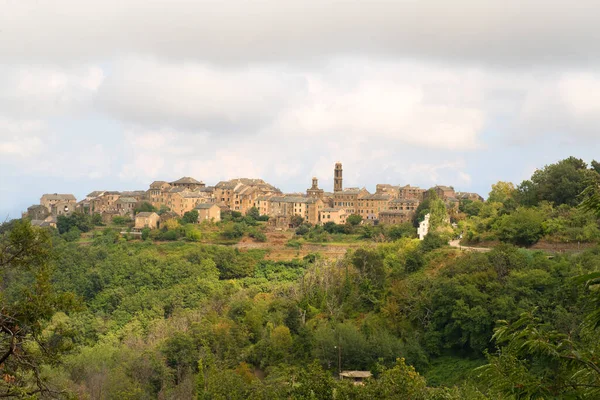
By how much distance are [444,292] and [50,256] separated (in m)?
17.9

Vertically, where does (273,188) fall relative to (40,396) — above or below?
above

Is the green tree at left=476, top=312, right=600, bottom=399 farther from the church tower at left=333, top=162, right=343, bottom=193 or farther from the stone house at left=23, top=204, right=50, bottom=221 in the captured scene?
the stone house at left=23, top=204, right=50, bottom=221

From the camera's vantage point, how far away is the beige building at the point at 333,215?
5841 cm

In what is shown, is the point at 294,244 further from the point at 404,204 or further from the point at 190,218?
the point at 404,204

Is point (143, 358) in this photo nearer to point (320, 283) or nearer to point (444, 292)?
point (320, 283)

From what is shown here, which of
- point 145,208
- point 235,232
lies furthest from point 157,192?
point 235,232

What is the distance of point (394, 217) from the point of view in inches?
2196

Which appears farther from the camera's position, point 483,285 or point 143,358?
point 143,358

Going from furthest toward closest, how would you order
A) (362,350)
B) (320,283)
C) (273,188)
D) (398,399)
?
(273,188)
(320,283)
(362,350)
(398,399)

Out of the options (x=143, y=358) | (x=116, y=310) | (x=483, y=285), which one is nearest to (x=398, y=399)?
(x=483, y=285)

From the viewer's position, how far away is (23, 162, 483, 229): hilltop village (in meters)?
59.4

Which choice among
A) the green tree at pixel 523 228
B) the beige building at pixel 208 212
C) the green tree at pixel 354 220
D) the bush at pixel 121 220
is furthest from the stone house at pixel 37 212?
the green tree at pixel 523 228

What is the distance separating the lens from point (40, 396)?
9031 mm

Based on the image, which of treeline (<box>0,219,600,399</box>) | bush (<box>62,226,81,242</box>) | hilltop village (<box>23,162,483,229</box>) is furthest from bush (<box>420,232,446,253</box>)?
bush (<box>62,226,81,242</box>)
